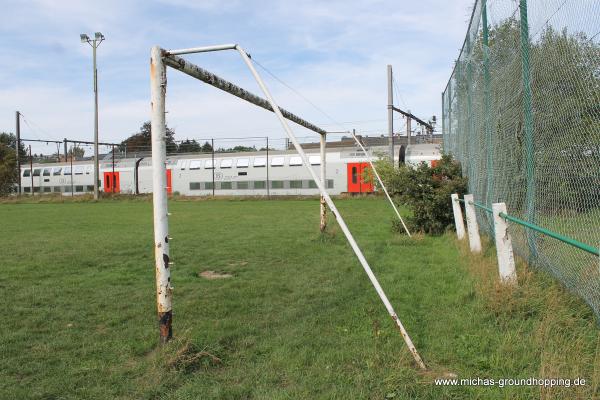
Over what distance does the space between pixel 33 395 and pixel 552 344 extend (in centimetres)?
335

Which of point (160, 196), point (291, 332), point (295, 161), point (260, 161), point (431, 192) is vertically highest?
point (260, 161)

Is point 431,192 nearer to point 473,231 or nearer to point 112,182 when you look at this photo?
point 473,231

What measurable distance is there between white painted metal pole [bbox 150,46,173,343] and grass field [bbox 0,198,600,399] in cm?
26

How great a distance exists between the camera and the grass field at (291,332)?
3.11 m

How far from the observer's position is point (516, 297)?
167 inches

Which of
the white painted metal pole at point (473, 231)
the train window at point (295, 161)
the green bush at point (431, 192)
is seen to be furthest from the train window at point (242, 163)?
the white painted metal pole at point (473, 231)

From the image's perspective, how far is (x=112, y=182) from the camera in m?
38.0

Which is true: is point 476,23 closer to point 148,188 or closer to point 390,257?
point 390,257

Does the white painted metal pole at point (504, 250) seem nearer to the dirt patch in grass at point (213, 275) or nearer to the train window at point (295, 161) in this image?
the dirt patch in grass at point (213, 275)

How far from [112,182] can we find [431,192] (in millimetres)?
32499

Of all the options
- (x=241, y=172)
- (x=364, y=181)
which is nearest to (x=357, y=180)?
(x=364, y=181)

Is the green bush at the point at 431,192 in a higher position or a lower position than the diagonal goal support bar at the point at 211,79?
lower

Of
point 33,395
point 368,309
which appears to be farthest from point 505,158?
point 33,395

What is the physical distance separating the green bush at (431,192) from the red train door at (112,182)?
3083cm
